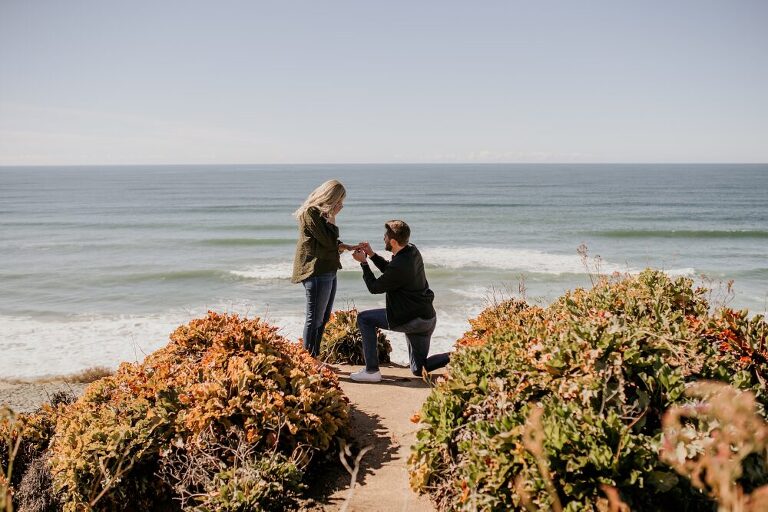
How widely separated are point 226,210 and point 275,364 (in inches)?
1724

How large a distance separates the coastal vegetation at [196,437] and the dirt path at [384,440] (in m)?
0.35

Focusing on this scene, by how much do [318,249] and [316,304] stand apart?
2.24 feet

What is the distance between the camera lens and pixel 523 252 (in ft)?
85.4

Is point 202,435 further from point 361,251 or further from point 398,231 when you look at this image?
point 398,231

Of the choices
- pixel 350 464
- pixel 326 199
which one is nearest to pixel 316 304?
pixel 326 199

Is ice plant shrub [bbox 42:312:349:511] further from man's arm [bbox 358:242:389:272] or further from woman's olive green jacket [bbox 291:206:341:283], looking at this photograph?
man's arm [bbox 358:242:389:272]

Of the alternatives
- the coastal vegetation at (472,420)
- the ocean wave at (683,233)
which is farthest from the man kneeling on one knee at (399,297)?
the ocean wave at (683,233)

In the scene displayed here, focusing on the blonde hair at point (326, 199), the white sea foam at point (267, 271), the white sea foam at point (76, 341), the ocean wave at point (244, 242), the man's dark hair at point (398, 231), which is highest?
the blonde hair at point (326, 199)

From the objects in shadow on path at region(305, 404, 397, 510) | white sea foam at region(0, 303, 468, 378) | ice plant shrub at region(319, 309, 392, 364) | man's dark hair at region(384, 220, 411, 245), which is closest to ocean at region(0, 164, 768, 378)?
white sea foam at region(0, 303, 468, 378)

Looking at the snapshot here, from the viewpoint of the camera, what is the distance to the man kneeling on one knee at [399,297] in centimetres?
595

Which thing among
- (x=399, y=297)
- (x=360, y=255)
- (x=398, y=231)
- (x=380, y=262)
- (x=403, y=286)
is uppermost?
(x=398, y=231)

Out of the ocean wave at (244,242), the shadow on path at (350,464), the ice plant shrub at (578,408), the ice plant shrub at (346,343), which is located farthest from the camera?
the ocean wave at (244,242)

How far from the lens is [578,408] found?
10.00 feet

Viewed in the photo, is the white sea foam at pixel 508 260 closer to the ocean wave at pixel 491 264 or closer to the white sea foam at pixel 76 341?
the ocean wave at pixel 491 264
